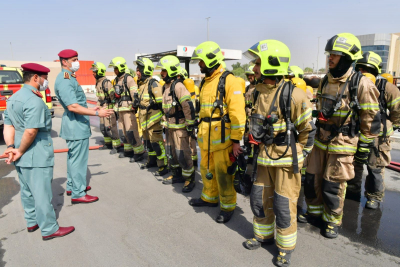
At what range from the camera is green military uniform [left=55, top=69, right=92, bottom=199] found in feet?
12.5

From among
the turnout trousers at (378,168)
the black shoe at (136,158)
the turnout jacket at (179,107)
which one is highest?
the turnout jacket at (179,107)

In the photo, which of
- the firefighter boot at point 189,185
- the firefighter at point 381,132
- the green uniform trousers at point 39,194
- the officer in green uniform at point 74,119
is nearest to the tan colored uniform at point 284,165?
the firefighter at point 381,132

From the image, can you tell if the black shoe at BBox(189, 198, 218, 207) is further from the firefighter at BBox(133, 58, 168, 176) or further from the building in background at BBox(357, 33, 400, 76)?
the building in background at BBox(357, 33, 400, 76)

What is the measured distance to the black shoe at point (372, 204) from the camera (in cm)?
385

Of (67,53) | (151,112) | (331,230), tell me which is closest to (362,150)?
(331,230)

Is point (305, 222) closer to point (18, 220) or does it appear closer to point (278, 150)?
point (278, 150)

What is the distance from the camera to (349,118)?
122 inches

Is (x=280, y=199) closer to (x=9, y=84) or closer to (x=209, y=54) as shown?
(x=209, y=54)

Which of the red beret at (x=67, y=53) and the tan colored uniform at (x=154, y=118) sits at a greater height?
the red beret at (x=67, y=53)

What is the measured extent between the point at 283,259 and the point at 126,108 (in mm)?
4786

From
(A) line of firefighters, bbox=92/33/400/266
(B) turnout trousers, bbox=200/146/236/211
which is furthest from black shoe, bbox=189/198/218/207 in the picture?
(B) turnout trousers, bbox=200/146/236/211

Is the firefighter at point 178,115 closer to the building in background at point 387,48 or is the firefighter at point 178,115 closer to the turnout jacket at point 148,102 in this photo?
the turnout jacket at point 148,102

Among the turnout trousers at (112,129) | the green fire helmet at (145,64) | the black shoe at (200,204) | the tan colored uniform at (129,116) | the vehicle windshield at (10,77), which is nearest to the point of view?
the black shoe at (200,204)

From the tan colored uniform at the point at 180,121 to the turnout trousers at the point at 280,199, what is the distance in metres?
1.89
